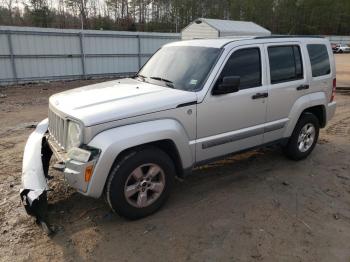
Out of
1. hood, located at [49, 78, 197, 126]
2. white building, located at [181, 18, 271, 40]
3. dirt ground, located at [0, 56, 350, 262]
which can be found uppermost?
white building, located at [181, 18, 271, 40]

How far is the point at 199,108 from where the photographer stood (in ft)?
13.0

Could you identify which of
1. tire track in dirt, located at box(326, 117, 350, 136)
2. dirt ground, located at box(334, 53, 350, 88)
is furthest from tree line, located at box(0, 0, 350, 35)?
tire track in dirt, located at box(326, 117, 350, 136)

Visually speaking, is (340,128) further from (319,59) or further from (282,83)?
(282,83)

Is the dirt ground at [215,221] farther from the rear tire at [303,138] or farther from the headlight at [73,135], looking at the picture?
the headlight at [73,135]

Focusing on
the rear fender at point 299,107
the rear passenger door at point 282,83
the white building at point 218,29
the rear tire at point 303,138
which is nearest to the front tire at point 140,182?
the rear passenger door at point 282,83

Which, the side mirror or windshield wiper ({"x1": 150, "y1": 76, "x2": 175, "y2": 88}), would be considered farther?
windshield wiper ({"x1": 150, "y1": 76, "x2": 175, "y2": 88})

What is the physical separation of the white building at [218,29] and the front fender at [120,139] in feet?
62.1

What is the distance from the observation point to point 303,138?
565cm

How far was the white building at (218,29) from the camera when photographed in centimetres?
2184

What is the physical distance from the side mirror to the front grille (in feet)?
5.97

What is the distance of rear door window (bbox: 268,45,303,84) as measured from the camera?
478 centimetres

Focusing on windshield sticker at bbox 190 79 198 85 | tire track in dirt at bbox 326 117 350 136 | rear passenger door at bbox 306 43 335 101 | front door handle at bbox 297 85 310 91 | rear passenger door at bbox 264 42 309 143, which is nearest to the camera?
windshield sticker at bbox 190 79 198 85

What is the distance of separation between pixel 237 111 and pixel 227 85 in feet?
1.71

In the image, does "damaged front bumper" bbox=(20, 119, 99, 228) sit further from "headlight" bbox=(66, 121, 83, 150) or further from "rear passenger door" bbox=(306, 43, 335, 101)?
"rear passenger door" bbox=(306, 43, 335, 101)
